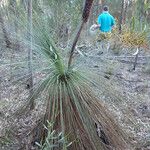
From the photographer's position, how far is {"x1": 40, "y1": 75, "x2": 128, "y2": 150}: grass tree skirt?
3230 mm

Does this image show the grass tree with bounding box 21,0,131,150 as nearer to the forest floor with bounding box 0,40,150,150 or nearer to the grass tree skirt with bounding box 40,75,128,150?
the grass tree skirt with bounding box 40,75,128,150

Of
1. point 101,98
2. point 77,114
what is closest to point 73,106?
point 77,114

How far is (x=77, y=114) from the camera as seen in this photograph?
3268mm

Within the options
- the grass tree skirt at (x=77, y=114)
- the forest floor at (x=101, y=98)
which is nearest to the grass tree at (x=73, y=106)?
the grass tree skirt at (x=77, y=114)

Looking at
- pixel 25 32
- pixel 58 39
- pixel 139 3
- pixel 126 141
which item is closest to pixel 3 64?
pixel 25 32

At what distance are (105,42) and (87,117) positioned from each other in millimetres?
2994

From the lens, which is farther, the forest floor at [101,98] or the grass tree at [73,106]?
the forest floor at [101,98]

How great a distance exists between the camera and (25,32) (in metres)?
3.59

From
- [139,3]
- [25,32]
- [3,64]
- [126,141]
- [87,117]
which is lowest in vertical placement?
[126,141]

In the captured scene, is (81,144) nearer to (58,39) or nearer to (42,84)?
(42,84)

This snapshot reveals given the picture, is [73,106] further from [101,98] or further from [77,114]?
[101,98]

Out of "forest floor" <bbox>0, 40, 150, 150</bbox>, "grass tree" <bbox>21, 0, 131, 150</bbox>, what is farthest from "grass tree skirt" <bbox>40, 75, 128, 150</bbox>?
"forest floor" <bbox>0, 40, 150, 150</bbox>

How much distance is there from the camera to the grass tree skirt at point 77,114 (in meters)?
3.23

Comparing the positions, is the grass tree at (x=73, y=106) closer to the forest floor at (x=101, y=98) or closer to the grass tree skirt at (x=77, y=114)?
the grass tree skirt at (x=77, y=114)
